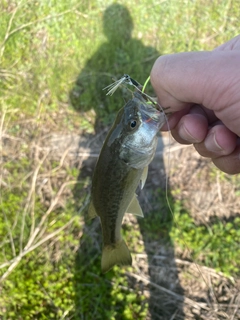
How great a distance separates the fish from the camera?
1.77m

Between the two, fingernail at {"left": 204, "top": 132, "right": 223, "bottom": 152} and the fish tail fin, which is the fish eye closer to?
fingernail at {"left": 204, "top": 132, "right": 223, "bottom": 152}

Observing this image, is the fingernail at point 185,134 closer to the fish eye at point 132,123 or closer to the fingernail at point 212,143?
the fingernail at point 212,143

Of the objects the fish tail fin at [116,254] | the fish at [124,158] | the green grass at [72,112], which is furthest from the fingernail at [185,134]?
the green grass at [72,112]

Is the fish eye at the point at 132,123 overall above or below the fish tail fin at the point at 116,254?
above

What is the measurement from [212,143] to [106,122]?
7.11ft

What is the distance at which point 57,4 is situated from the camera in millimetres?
4664

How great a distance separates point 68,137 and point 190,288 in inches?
85.5

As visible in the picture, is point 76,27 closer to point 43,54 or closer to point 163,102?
point 43,54

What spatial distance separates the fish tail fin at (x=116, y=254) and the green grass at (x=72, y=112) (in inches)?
41.4

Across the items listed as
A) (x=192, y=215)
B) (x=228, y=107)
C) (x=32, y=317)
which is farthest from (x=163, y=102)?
(x=32, y=317)

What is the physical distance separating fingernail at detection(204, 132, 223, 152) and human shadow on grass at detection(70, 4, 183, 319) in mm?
977

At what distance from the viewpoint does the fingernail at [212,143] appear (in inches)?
83.4

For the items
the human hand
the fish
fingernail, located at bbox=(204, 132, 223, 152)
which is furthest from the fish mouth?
fingernail, located at bbox=(204, 132, 223, 152)

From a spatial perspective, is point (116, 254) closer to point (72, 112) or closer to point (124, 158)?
point (124, 158)
